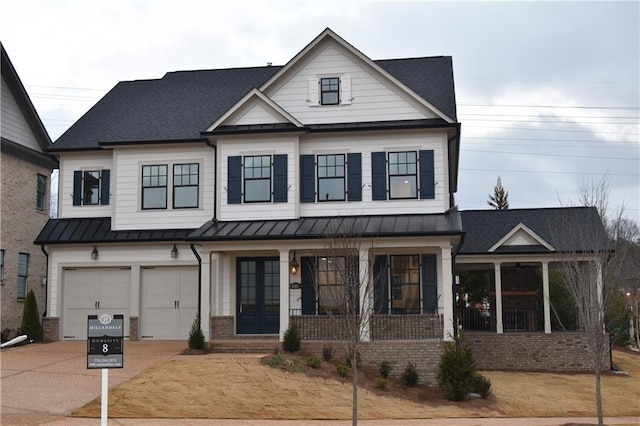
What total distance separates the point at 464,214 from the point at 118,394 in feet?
56.5

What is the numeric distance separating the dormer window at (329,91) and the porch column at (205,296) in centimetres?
641

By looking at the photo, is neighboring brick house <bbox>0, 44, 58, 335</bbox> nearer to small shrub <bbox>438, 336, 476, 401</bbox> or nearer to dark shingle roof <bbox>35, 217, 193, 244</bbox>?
dark shingle roof <bbox>35, 217, 193, 244</bbox>

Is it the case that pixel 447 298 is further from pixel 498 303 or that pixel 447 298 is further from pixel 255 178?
pixel 255 178

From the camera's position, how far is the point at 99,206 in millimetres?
27469

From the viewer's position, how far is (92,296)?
27.0m

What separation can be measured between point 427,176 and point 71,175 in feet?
42.3

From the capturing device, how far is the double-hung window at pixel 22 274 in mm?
27969

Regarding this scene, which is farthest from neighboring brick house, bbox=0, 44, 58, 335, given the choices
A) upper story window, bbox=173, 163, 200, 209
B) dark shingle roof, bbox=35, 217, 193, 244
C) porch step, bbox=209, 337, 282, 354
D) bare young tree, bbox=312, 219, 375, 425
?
bare young tree, bbox=312, 219, 375, 425

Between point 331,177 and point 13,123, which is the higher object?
point 13,123

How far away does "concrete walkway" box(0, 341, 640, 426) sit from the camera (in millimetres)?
15711

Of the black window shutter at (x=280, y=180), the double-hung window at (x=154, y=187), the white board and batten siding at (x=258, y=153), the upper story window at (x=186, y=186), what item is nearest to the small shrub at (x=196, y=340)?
the white board and batten siding at (x=258, y=153)

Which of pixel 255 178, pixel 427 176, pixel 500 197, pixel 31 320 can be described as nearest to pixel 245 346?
pixel 255 178

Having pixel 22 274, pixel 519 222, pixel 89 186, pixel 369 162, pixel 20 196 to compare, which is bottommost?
pixel 22 274

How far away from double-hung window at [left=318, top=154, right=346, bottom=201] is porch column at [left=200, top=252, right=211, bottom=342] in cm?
422
